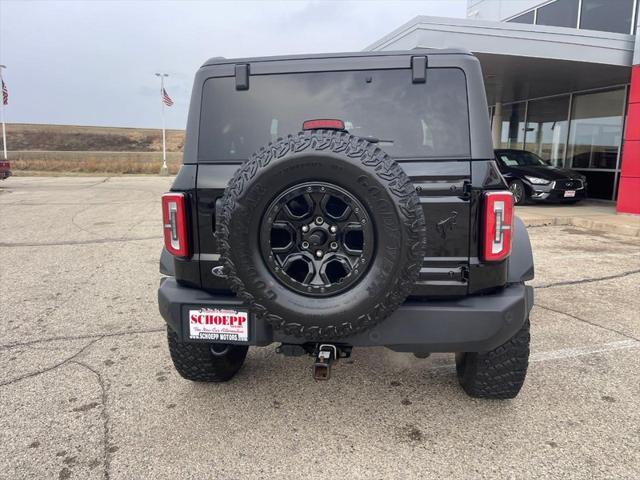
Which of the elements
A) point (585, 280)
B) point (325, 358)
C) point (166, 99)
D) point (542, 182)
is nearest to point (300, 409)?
point (325, 358)

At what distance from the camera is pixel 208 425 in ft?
8.79

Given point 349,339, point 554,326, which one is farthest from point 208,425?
point 554,326

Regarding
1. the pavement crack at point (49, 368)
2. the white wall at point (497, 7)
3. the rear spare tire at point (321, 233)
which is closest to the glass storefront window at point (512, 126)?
the white wall at point (497, 7)

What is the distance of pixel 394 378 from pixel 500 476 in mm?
1070

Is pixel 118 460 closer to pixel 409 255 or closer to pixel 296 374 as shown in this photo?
pixel 296 374

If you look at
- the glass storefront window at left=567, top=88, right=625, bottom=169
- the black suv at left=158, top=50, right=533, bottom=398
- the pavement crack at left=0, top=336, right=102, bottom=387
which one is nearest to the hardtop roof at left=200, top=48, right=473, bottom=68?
the black suv at left=158, top=50, right=533, bottom=398

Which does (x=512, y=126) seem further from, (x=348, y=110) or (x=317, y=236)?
(x=317, y=236)

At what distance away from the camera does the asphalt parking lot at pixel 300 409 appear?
2.33m

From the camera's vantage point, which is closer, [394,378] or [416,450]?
[416,450]

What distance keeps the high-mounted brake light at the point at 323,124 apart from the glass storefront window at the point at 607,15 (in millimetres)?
12078

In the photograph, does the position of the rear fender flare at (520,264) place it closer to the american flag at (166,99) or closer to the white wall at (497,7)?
the white wall at (497,7)

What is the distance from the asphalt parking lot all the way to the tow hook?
42 cm

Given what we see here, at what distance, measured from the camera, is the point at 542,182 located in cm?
1180

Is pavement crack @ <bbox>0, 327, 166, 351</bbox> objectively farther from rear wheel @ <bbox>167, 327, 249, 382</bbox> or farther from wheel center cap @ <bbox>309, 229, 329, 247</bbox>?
wheel center cap @ <bbox>309, 229, 329, 247</bbox>
